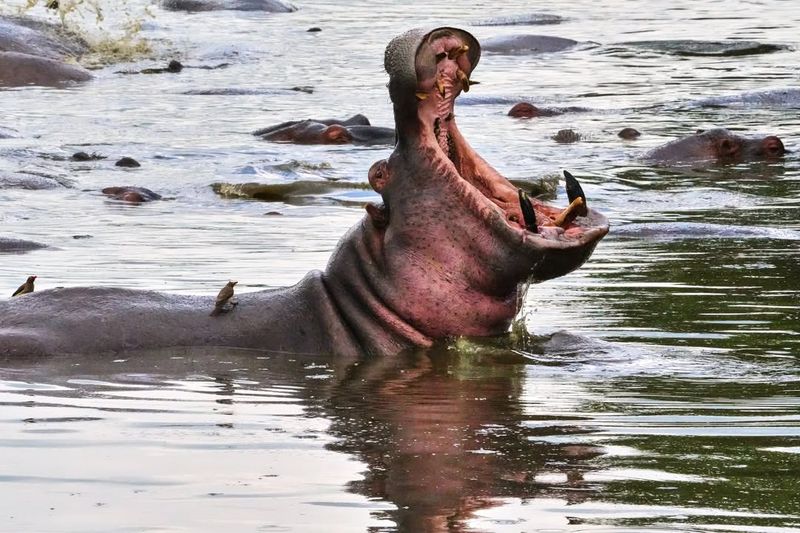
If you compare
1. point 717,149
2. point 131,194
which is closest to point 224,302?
point 131,194

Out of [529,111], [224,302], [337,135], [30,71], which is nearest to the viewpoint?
[224,302]

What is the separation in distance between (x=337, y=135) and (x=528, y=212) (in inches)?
355

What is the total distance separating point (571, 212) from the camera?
5621 millimetres

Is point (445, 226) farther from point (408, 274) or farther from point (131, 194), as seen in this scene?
point (131, 194)

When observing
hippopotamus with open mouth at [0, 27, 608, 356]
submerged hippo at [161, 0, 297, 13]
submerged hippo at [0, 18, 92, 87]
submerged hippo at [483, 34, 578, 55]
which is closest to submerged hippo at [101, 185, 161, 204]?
hippopotamus with open mouth at [0, 27, 608, 356]

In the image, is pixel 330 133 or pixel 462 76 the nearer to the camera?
pixel 462 76

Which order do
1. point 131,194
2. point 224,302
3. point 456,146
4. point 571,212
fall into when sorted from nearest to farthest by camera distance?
point 571,212, point 456,146, point 224,302, point 131,194

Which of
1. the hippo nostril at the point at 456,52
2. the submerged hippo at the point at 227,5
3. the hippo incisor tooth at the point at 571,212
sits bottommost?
the submerged hippo at the point at 227,5

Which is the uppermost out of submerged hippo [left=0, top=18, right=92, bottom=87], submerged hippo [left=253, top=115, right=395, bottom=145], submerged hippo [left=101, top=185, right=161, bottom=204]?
submerged hippo [left=101, top=185, right=161, bottom=204]

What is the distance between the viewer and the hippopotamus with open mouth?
557 centimetres

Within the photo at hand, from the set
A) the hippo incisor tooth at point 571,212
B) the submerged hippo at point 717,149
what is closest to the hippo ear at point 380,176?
the hippo incisor tooth at point 571,212

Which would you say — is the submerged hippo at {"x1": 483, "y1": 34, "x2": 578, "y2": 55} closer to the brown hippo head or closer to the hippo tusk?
the brown hippo head

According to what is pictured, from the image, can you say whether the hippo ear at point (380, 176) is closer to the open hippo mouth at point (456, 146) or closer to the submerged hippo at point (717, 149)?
the open hippo mouth at point (456, 146)

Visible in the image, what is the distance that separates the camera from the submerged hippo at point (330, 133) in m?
14.4
